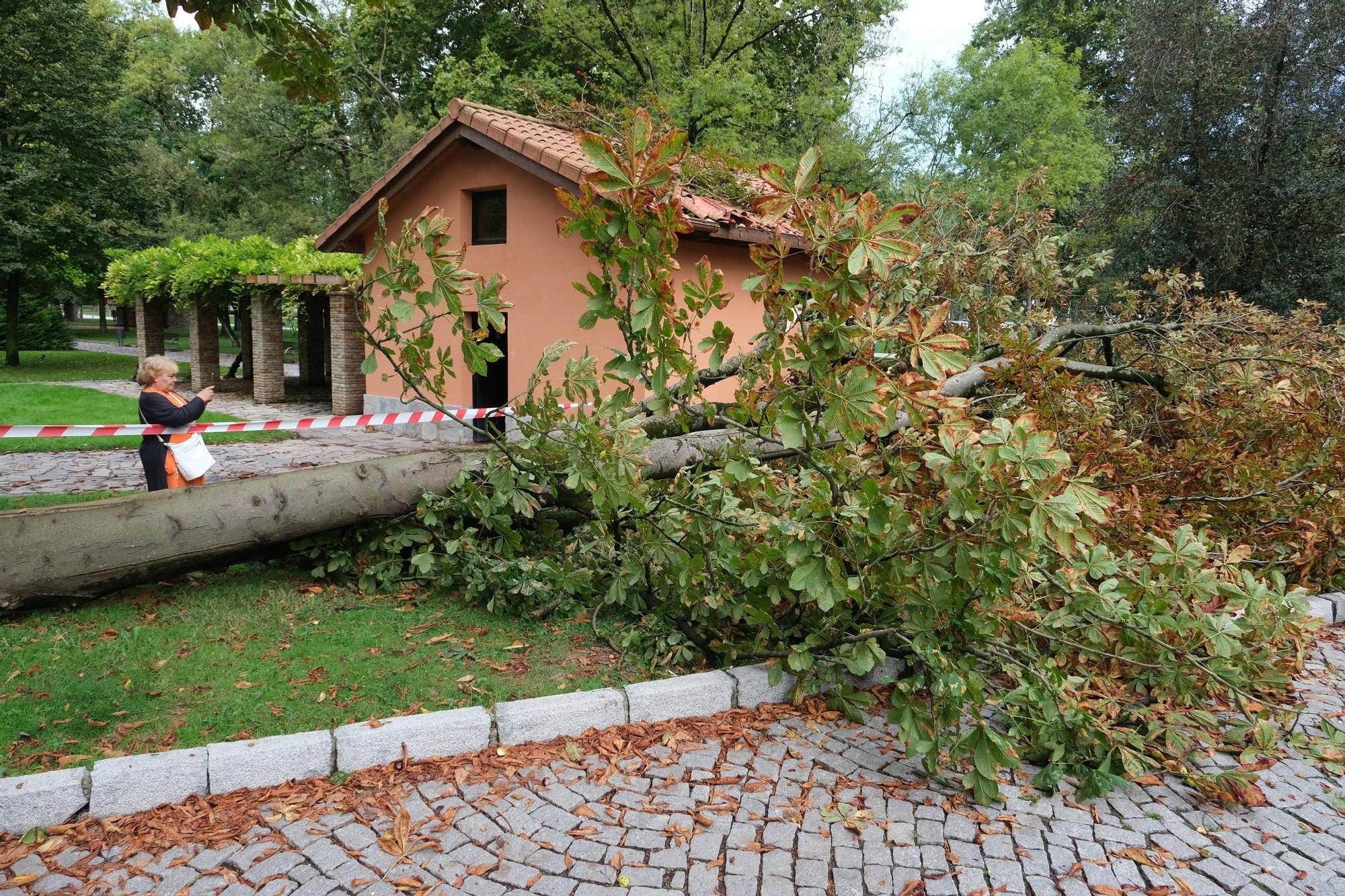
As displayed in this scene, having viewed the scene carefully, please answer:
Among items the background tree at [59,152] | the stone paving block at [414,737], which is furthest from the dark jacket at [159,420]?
the background tree at [59,152]

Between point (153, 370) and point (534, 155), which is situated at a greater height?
point (534, 155)

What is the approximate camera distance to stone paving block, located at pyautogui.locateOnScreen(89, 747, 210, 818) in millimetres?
3061

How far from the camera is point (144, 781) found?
311cm

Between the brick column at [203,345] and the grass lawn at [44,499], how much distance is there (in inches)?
516

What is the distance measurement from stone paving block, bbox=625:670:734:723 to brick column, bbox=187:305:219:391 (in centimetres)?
1823

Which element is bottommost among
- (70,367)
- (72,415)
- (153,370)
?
(72,415)

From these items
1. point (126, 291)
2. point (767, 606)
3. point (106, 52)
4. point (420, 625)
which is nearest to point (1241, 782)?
point (767, 606)

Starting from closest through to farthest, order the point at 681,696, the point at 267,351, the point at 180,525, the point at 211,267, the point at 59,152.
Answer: the point at 681,696
the point at 180,525
the point at 211,267
the point at 267,351
the point at 59,152

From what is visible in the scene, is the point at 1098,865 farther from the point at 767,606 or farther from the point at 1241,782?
the point at 767,606

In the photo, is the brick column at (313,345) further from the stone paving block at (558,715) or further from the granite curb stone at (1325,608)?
the granite curb stone at (1325,608)

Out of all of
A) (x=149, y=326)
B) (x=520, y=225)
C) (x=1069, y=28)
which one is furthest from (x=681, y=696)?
(x=1069, y=28)

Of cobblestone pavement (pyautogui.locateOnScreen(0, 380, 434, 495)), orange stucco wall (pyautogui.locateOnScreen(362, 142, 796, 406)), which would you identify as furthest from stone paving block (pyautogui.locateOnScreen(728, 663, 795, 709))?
orange stucco wall (pyautogui.locateOnScreen(362, 142, 796, 406))

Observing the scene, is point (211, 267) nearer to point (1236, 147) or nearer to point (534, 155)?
point (534, 155)

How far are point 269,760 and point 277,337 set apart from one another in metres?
16.4
